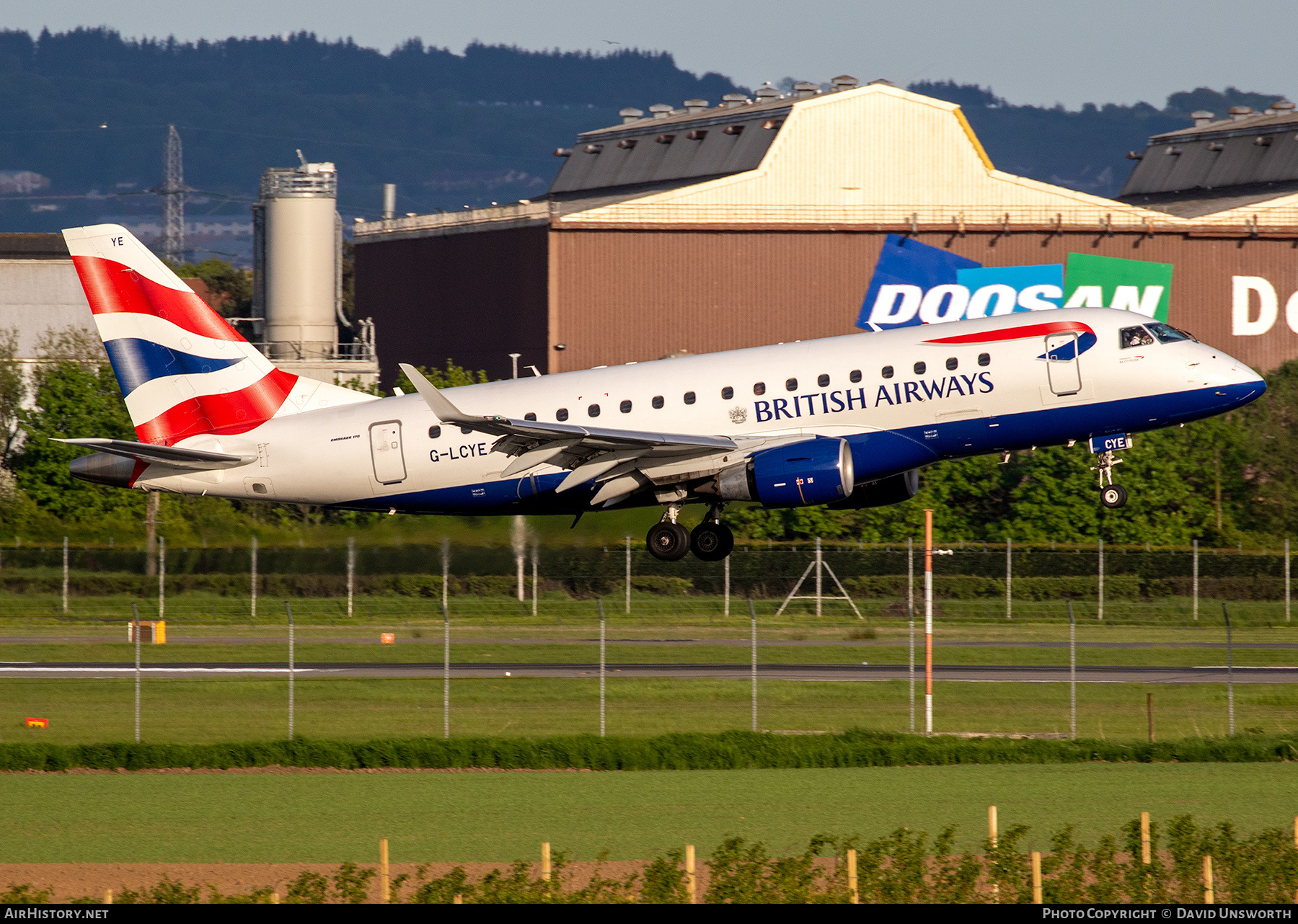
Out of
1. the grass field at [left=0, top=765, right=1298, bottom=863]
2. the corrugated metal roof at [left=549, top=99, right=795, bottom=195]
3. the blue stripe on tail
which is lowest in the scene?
the grass field at [left=0, top=765, right=1298, bottom=863]

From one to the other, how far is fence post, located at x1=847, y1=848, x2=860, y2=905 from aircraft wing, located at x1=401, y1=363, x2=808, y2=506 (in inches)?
612

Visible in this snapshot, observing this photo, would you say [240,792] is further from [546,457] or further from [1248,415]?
[1248,415]

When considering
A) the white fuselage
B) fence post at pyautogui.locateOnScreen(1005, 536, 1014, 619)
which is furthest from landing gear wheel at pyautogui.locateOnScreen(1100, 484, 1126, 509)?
fence post at pyautogui.locateOnScreen(1005, 536, 1014, 619)

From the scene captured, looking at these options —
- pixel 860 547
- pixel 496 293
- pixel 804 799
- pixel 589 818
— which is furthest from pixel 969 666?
pixel 496 293

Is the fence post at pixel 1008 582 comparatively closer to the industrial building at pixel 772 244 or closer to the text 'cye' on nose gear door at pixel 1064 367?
the text 'cye' on nose gear door at pixel 1064 367

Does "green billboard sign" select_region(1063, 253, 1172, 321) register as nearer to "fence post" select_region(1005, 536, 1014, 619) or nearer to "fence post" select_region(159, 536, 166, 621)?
"fence post" select_region(1005, 536, 1014, 619)

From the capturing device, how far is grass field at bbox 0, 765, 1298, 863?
3241cm

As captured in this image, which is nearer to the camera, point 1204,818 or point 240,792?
point 1204,818

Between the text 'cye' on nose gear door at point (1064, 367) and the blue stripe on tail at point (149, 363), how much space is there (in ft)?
67.2

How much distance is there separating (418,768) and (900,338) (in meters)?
15.8

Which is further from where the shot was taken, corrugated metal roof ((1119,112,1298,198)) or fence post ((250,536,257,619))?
corrugated metal roof ((1119,112,1298,198))

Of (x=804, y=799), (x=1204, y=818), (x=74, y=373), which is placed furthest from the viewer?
(x=74, y=373)

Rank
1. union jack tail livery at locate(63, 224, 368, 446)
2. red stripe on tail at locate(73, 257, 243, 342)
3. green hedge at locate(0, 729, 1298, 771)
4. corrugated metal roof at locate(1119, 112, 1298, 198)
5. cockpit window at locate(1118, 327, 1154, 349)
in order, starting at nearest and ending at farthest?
cockpit window at locate(1118, 327, 1154, 349), green hedge at locate(0, 729, 1298, 771), union jack tail livery at locate(63, 224, 368, 446), red stripe on tail at locate(73, 257, 243, 342), corrugated metal roof at locate(1119, 112, 1298, 198)

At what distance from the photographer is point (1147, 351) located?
3800cm
